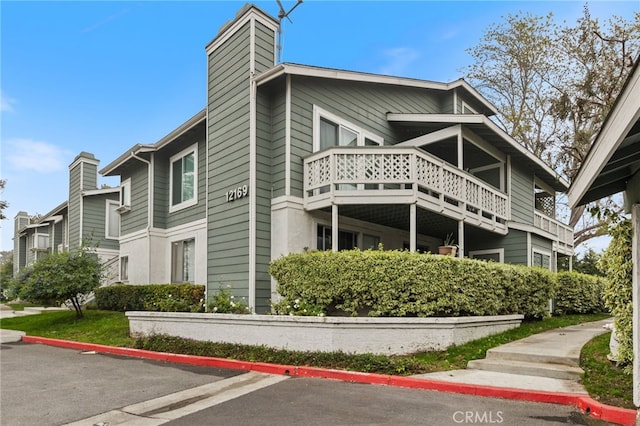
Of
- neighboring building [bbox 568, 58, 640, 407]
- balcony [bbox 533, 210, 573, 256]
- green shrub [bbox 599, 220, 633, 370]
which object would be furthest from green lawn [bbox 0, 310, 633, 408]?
balcony [bbox 533, 210, 573, 256]

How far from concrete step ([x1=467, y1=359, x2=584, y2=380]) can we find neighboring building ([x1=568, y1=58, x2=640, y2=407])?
2.04 metres

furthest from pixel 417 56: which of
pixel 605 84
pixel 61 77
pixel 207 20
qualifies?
pixel 61 77

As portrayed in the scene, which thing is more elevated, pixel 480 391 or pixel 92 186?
pixel 92 186

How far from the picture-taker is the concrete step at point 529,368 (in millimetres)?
7312

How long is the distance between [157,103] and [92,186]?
20.1ft

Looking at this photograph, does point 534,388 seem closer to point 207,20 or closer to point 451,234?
point 451,234

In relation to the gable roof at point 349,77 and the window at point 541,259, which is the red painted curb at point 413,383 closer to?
the gable roof at point 349,77

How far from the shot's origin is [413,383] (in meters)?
6.99

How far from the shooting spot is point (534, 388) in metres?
6.59

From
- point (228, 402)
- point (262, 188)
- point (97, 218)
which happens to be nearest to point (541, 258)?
point (262, 188)

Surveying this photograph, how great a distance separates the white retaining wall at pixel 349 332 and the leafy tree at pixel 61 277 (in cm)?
711

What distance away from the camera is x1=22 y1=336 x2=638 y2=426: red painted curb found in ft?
17.7

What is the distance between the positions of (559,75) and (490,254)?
14.6 m

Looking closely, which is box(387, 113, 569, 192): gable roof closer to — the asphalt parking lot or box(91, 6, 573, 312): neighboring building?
box(91, 6, 573, 312): neighboring building
